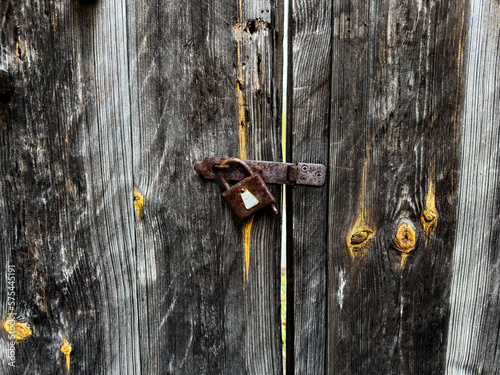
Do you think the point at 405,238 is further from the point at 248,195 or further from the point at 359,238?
the point at 248,195

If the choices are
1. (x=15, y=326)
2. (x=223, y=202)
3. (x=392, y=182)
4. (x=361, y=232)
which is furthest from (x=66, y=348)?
(x=392, y=182)

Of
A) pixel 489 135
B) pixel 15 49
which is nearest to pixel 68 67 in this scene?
pixel 15 49

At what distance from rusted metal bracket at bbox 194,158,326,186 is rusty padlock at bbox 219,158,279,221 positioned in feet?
0.08

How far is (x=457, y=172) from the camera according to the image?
81 cm

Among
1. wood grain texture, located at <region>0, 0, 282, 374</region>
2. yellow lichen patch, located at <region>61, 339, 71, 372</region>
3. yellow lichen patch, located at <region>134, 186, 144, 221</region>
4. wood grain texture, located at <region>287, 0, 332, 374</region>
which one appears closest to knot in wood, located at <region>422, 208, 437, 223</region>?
wood grain texture, located at <region>287, 0, 332, 374</region>

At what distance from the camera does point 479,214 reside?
828 mm

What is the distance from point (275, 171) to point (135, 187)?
33cm

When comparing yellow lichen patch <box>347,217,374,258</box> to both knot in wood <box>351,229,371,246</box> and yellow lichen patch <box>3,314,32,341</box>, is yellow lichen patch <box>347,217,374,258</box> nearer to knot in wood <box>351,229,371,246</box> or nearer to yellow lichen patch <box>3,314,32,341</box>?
knot in wood <box>351,229,371,246</box>

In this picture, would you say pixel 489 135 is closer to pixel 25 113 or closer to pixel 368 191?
→ pixel 368 191

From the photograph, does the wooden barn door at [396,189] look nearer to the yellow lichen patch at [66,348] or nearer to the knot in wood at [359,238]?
the knot in wood at [359,238]

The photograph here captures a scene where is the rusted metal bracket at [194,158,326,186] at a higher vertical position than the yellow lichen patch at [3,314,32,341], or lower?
higher

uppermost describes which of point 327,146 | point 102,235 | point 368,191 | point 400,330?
point 327,146

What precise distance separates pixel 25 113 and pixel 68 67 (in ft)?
0.47

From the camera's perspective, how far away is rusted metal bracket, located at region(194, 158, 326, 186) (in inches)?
Answer: 31.5
